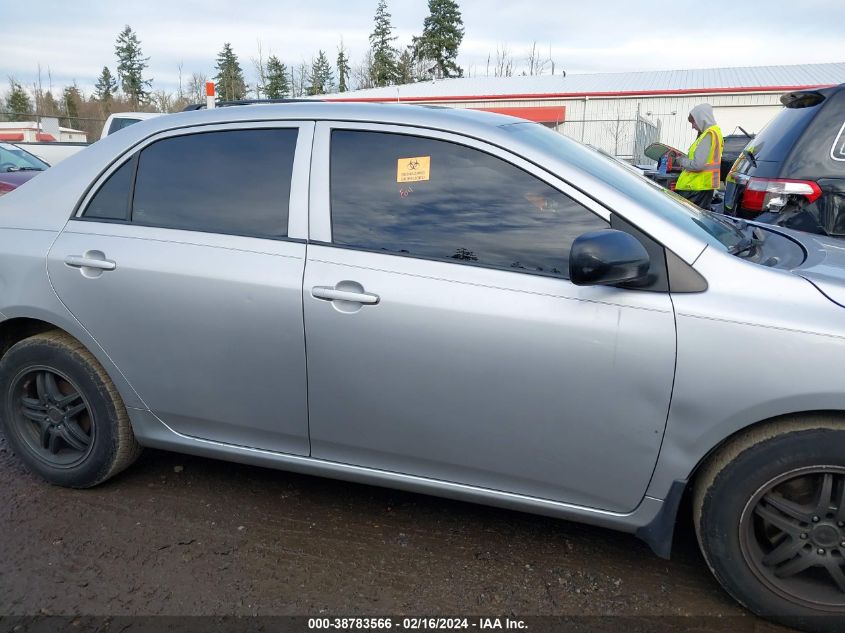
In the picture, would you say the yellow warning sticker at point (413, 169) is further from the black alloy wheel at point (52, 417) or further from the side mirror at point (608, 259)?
the black alloy wheel at point (52, 417)

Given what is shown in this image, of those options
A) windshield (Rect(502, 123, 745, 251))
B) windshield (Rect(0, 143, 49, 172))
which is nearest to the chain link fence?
windshield (Rect(0, 143, 49, 172))

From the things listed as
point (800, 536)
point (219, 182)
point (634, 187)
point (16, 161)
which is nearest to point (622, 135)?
point (16, 161)

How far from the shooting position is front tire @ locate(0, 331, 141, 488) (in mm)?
2943

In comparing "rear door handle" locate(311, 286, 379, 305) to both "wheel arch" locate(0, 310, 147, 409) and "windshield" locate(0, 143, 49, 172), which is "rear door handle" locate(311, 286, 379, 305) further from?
"windshield" locate(0, 143, 49, 172)

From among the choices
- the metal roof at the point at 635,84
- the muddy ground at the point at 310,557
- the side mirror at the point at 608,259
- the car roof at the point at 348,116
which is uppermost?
the metal roof at the point at 635,84

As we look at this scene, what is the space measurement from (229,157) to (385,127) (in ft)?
2.33

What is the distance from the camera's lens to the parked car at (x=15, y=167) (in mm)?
8711

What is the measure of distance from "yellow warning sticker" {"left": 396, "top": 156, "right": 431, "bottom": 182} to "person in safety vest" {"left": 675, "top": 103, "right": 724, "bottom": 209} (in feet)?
17.3

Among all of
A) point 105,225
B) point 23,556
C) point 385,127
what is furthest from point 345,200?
point 23,556

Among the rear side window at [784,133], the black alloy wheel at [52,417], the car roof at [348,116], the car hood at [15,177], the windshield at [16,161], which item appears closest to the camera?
the car roof at [348,116]

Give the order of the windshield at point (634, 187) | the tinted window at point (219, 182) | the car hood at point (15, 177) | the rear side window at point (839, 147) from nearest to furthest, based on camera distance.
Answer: the windshield at point (634, 187), the tinted window at point (219, 182), the rear side window at point (839, 147), the car hood at point (15, 177)

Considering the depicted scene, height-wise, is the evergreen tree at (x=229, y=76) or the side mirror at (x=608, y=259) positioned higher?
the evergreen tree at (x=229, y=76)

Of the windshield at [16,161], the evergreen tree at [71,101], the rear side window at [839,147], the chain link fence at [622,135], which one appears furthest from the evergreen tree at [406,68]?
the rear side window at [839,147]

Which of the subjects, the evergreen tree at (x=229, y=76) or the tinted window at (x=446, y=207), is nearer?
the tinted window at (x=446, y=207)
